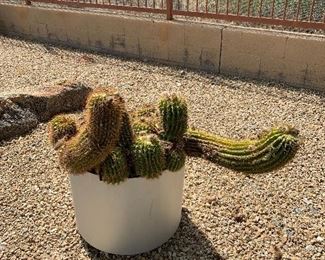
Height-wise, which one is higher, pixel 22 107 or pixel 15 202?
pixel 22 107

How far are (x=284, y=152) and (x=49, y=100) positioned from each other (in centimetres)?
320

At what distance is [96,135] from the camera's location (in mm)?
2471

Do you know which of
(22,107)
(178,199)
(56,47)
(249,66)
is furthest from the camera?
(56,47)

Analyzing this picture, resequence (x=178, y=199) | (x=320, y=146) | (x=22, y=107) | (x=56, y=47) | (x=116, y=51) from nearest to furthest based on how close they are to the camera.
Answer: (x=178, y=199) → (x=320, y=146) → (x=22, y=107) → (x=116, y=51) → (x=56, y=47)

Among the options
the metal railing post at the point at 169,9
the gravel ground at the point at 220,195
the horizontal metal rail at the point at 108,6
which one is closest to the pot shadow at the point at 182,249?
the gravel ground at the point at 220,195

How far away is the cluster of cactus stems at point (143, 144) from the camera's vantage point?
8.13 feet

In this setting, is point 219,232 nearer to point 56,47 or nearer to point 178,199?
point 178,199

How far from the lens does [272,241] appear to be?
3141 millimetres

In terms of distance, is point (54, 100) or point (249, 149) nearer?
point (249, 149)

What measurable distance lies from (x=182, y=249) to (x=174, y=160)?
78cm

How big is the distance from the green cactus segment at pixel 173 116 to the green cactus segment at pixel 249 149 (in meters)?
0.17

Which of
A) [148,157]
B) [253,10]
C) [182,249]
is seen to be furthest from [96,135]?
[253,10]

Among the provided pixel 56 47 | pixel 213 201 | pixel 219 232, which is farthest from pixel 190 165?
pixel 56 47

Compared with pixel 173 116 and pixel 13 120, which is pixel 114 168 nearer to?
pixel 173 116
